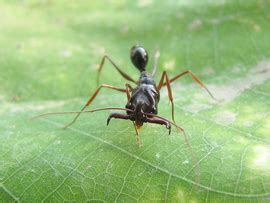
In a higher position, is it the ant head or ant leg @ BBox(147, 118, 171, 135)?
the ant head

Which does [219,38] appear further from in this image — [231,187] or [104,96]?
[231,187]

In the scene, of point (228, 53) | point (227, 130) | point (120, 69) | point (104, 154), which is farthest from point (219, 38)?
point (104, 154)

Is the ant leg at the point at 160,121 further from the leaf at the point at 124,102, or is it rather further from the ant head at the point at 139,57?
the ant head at the point at 139,57

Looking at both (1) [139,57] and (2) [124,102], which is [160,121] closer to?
(2) [124,102]

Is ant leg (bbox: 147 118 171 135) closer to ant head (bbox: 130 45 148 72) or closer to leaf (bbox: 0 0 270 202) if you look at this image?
leaf (bbox: 0 0 270 202)

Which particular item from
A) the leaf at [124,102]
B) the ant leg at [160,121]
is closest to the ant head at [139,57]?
the leaf at [124,102]

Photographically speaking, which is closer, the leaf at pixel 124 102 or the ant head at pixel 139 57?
the leaf at pixel 124 102

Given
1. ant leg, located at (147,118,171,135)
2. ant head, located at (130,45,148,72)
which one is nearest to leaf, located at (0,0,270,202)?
ant leg, located at (147,118,171,135)
